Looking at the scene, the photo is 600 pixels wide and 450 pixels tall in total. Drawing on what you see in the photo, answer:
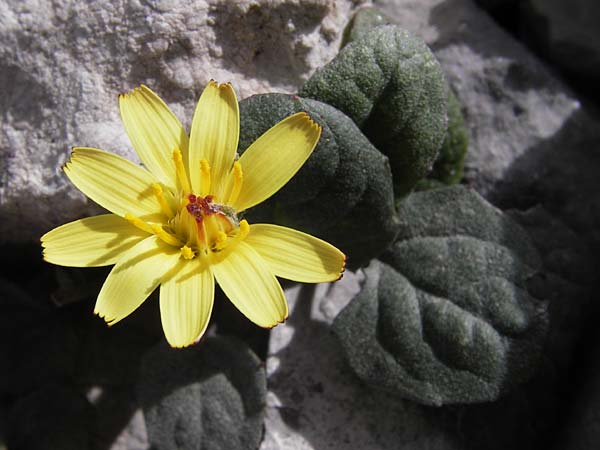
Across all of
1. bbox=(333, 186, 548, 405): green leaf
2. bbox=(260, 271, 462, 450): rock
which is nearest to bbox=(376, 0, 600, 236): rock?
bbox=(333, 186, 548, 405): green leaf

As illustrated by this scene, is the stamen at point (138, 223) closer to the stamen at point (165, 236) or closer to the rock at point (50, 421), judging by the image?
the stamen at point (165, 236)

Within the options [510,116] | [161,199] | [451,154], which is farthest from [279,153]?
[510,116]

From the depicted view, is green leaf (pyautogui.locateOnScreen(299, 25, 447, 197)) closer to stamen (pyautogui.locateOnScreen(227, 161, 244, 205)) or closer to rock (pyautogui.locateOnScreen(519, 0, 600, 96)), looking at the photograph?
stamen (pyautogui.locateOnScreen(227, 161, 244, 205))

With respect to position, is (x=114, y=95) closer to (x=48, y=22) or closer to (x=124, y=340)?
(x=48, y=22)

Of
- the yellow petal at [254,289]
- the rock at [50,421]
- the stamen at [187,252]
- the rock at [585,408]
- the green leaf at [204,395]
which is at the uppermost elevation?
the yellow petal at [254,289]

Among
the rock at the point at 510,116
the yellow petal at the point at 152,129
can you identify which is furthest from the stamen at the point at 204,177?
the rock at the point at 510,116

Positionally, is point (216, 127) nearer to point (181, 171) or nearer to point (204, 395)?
point (181, 171)
